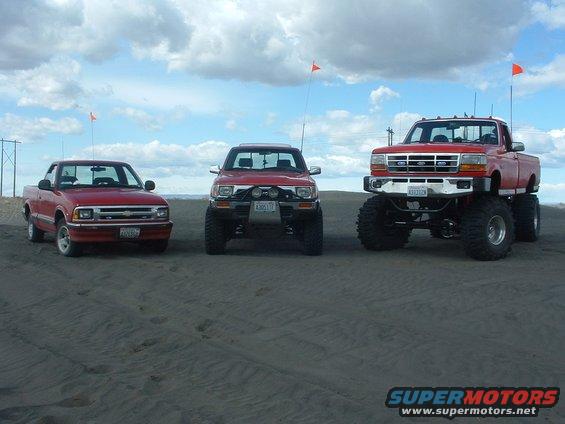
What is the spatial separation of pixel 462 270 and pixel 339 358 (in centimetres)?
464

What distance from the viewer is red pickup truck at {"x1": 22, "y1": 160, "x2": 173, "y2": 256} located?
10.6 meters

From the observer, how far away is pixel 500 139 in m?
11.6

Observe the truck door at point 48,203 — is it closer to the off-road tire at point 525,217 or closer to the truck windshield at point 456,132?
the truck windshield at point 456,132

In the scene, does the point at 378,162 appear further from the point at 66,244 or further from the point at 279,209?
the point at 66,244

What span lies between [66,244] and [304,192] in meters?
4.05

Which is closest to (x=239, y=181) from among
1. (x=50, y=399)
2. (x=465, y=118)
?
(x=465, y=118)

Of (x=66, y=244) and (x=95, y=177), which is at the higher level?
(x=95, y=177)

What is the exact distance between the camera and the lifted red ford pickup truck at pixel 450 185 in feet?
34.1

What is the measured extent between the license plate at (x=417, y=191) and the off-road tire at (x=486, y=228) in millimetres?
778

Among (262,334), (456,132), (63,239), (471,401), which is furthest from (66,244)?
(471,401)

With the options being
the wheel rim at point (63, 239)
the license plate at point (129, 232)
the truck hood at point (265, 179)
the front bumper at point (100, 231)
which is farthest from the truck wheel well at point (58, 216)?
the truck hood at point (265, 179)

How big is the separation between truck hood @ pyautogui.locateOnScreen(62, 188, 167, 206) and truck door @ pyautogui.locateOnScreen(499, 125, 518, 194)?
5.75m

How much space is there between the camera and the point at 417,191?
10.6 metres

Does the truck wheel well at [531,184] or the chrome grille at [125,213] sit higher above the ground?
the truck wheel well at [531,184]
